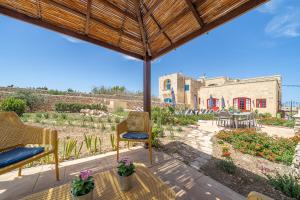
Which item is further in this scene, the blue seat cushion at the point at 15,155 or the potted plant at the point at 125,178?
the blue seat cushion at the point at 15,155

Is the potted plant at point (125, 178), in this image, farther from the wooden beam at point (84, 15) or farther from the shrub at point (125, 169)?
the wooden beam at point (84, 15)

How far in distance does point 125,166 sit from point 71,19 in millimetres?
2618

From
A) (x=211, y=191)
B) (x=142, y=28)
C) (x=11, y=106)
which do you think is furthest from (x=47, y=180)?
(x=11, y=106)

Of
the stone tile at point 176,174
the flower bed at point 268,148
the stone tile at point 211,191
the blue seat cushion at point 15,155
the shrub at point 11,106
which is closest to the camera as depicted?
the blue seat cushion at point 15,155

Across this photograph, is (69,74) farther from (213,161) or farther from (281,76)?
(281,76)

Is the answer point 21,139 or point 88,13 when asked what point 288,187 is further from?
point 88,13

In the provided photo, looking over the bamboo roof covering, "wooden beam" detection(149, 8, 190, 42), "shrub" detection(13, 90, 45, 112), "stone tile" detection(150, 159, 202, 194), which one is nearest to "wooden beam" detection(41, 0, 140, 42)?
the bamboo roof covering

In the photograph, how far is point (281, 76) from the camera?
13016 millimetres

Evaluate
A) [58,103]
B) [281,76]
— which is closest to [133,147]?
[58,103]

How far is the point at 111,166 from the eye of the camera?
237cm

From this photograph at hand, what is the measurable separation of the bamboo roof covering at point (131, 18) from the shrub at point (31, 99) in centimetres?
1170

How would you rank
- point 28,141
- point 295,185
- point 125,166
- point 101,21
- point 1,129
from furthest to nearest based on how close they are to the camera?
point 101,21
point 28,141
point 1,129
point 295,185
point 125,166

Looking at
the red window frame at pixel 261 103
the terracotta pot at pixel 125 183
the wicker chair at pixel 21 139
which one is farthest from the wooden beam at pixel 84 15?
the red window frame at pixel 261 103

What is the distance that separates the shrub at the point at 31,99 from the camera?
10.5m
